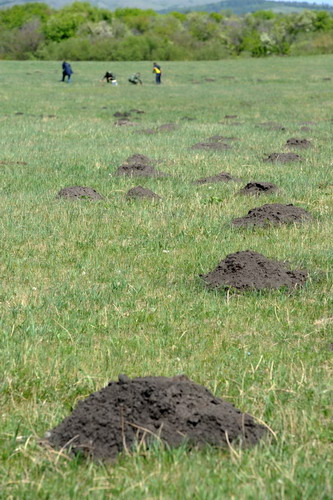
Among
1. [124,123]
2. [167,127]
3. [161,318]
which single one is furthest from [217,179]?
[124,123]

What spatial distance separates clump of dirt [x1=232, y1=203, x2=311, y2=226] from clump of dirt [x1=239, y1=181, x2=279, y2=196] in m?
1.70

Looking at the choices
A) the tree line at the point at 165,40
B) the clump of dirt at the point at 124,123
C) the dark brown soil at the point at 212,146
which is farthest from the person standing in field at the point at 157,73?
the tree line at the point at 165,40

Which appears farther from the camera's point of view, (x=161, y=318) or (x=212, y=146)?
(x=212, y=146)

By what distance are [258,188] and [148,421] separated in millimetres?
8339

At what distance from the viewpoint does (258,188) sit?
1241 centimetres

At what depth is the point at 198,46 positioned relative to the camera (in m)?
88.5

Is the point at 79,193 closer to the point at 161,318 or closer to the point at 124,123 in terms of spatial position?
the point at 161,318

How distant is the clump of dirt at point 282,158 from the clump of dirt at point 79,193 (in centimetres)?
498

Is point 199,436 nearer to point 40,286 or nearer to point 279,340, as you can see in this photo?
point 279,340

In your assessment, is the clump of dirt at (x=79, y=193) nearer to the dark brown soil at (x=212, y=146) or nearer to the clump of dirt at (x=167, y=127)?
the dark brown soil at (x=212, y=146)

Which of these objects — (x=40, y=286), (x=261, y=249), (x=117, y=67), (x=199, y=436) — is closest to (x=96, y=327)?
(x=40, y=286)

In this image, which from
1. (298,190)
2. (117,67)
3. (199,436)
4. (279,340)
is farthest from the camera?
(117,67)

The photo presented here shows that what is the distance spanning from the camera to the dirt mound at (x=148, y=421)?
4359 mm

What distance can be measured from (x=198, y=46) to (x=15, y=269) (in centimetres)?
8377
